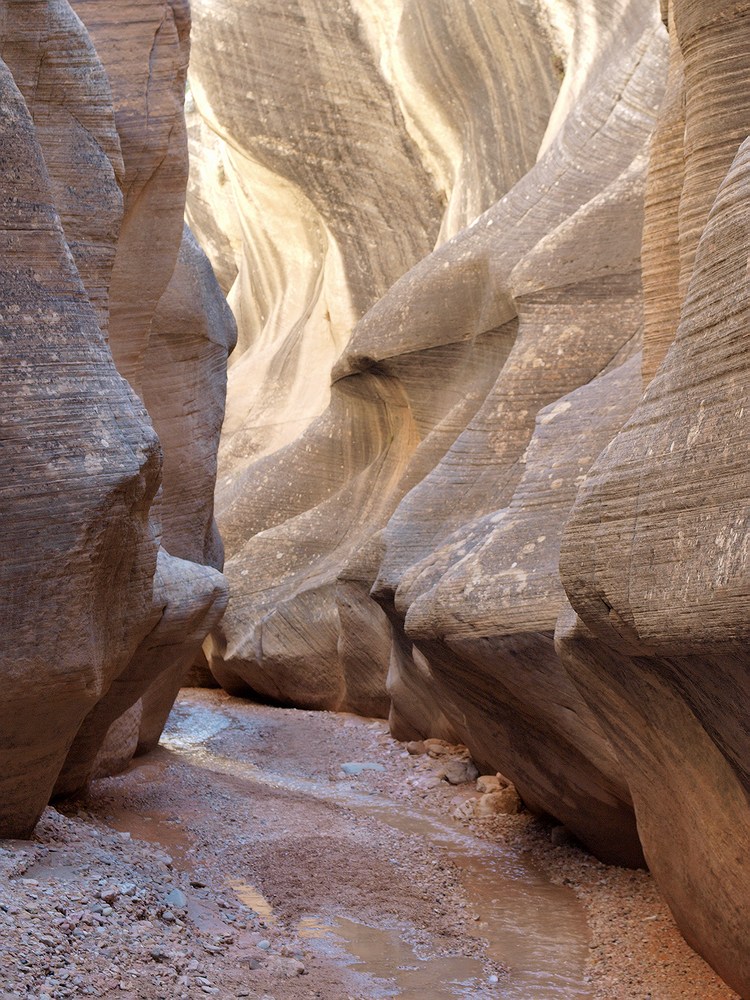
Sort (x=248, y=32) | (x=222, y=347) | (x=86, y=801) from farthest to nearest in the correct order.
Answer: (x=248, y=32) → (x=222, y=347) → (x=86, y=801)

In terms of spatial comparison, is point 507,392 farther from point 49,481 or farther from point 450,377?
point 49,481

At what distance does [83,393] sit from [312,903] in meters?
2.42

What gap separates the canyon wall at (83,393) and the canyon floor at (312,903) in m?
0.52

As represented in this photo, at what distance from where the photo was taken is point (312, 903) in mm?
5707

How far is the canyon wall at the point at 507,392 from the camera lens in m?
3.92

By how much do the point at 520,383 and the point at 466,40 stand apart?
6565 mm

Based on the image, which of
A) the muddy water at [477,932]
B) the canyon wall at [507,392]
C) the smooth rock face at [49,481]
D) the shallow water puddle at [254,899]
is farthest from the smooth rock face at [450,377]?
the smooth rock face at [49,481]

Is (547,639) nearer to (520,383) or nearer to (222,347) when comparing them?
(520,383)

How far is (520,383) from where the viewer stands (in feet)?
30.0

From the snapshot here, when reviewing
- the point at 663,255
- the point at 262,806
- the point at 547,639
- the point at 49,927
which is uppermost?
the point at 663,255

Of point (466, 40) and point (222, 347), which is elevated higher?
point (466, 40)

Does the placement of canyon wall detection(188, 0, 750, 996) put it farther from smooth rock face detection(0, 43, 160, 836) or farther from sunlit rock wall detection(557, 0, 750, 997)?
smooth rock face detection(0, 43, 160, 836)

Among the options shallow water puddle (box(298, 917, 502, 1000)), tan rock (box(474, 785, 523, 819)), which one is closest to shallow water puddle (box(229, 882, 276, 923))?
shallow water puddle (box(298, 917, 502, 1000))

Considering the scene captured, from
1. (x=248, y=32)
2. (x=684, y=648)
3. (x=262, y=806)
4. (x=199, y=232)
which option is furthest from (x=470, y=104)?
(x=684, y=648)
